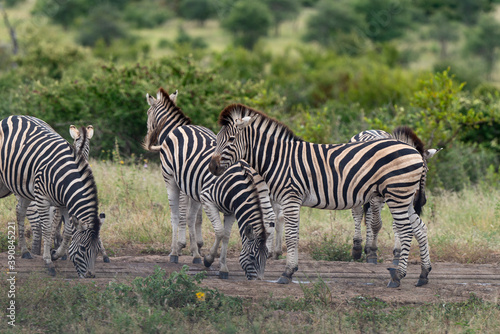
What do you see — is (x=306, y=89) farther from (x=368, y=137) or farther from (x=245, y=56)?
(x=368, y=137)

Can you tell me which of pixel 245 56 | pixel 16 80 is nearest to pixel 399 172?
pixel 16 80

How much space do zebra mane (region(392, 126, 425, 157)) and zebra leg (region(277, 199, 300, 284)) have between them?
1725mm

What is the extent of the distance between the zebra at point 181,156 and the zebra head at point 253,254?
431 millimetres

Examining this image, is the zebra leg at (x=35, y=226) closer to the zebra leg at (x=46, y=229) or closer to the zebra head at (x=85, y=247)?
the zebra leg at (x=46, y=229)

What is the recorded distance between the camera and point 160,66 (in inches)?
541

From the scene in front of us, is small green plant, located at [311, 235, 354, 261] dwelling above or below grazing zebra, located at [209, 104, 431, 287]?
below

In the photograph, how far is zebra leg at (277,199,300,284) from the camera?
21.7ft

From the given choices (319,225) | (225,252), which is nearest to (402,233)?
(225,252)

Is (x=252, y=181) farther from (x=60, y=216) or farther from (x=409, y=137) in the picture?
(x=60, y=216)

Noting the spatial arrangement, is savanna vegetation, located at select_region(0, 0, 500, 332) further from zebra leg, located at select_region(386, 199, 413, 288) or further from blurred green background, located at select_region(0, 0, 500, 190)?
zebra leg, located at select_region(386, 199, 413, 288)

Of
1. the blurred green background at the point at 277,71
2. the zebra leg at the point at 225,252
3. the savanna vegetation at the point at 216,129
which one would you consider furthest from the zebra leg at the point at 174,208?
the blurred green background at the point at 277,71

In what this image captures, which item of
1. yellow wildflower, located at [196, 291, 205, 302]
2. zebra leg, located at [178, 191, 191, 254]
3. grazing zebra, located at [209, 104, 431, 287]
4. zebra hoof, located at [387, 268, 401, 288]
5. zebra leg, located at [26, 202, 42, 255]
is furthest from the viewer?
zebra leg, located at [178, 191, 191, 254]

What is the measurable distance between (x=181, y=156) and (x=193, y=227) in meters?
1.00

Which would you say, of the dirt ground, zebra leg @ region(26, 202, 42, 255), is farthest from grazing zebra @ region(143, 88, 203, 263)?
zebra leg @ region(26, 202, 42, 255)
